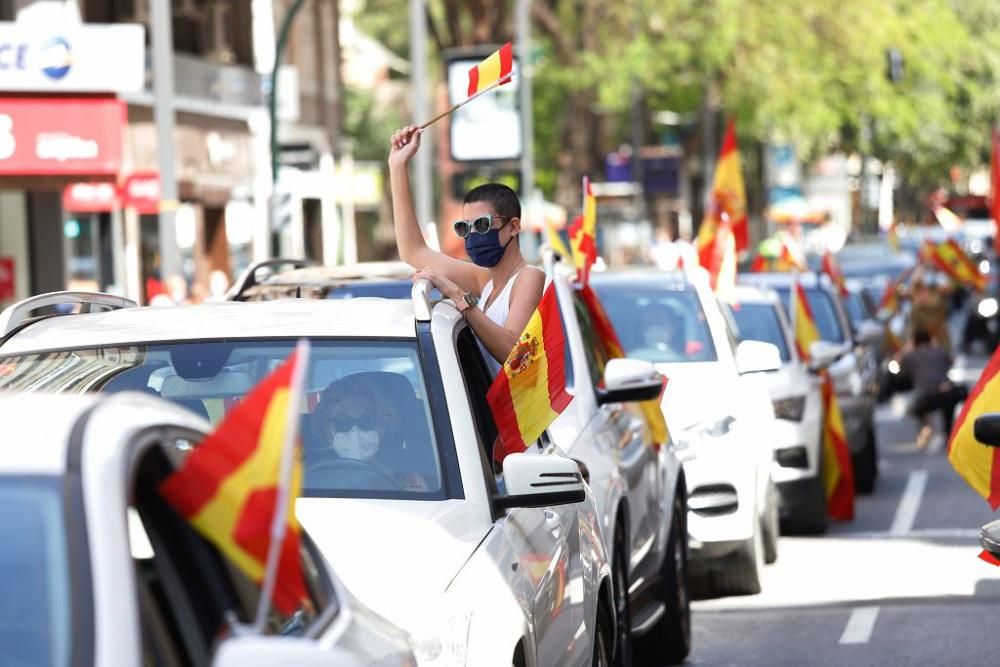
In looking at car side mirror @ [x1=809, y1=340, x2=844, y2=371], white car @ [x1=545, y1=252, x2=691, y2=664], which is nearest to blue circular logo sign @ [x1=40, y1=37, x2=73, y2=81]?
car side mirror @ [x1=809, y1=340, x2=844, y2=371]

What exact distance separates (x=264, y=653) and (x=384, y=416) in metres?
2.93

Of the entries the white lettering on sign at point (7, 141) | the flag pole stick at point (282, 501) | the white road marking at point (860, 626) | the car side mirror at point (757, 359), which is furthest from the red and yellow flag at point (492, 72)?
the white lettering on sign at point (7, 141)

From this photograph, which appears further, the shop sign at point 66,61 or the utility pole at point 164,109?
the shop sign at point 66,61

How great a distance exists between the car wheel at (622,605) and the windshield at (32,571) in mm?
4382

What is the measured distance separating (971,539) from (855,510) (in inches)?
94.5

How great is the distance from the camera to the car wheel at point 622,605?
7691 mm

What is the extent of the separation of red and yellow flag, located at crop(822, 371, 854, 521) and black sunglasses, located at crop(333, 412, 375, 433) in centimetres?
974

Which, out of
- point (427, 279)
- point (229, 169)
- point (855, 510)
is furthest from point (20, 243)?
point (427, 279)

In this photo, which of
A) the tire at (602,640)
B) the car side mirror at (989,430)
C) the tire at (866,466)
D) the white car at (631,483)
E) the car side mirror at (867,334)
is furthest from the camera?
the car side mirror at (867,334)

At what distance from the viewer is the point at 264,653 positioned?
3.03 m

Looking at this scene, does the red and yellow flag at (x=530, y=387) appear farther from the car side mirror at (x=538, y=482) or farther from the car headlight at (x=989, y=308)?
the car headlight at (x=989, y=308)

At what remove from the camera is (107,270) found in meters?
29.2

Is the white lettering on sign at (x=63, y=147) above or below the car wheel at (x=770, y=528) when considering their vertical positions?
above

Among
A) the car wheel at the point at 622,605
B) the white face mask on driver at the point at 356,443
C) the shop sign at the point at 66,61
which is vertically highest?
the shop sign at the point at 66,61
